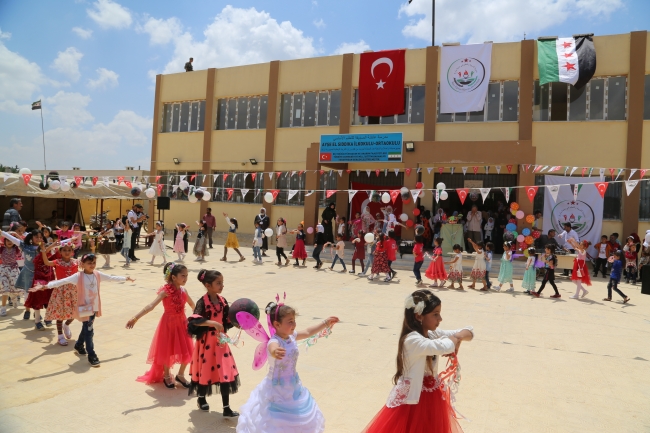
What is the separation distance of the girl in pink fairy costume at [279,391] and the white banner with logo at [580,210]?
1629cm

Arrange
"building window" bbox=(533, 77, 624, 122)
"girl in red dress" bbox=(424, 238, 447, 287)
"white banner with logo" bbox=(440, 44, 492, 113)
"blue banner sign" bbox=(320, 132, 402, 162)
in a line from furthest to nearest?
"blue banner sign" bbox=(320, 132, 402, 162) → "white banner with logo" bbox=(440, 44, 492, 113) → "building window" bbox=(533, 77, 624, 122) → "girl in red dress" bbox=(424, 238, 447, 287)

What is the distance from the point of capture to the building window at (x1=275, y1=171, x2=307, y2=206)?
23.1 meters

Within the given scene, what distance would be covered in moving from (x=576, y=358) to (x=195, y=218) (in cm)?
2167

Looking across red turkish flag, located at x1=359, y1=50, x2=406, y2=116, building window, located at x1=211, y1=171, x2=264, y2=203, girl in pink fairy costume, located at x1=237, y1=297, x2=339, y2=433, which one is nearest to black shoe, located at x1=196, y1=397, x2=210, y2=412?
girl in pink fairy costume, located at x1=237, y1=297, x2=339, y2=433

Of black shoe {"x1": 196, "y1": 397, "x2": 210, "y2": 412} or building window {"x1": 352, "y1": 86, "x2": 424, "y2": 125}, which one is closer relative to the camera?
black shoe {"x1": 196, "y1": 397, "x2": 210, "y2": 412}

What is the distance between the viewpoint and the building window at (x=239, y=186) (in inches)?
950

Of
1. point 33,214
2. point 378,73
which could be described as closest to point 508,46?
point 378,73

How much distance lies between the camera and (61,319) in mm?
6965

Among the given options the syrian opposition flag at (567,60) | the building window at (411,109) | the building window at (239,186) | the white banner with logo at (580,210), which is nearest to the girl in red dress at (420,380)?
the white banner with logo at (580,210)

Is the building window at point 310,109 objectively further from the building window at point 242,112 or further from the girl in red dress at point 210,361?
the girl in red dress at point 210,361

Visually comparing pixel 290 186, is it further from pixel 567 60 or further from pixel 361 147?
pixel 567 60

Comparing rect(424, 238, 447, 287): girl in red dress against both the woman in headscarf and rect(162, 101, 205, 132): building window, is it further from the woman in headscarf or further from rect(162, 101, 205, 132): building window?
rect(162, 101, 205, 132): building window

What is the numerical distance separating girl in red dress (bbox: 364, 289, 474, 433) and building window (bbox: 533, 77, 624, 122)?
58.1ft

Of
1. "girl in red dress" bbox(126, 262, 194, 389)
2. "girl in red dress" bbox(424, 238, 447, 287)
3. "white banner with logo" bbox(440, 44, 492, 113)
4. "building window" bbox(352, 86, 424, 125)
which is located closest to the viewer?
"girl in red dress" bbox(126, 262, 194, 389)
